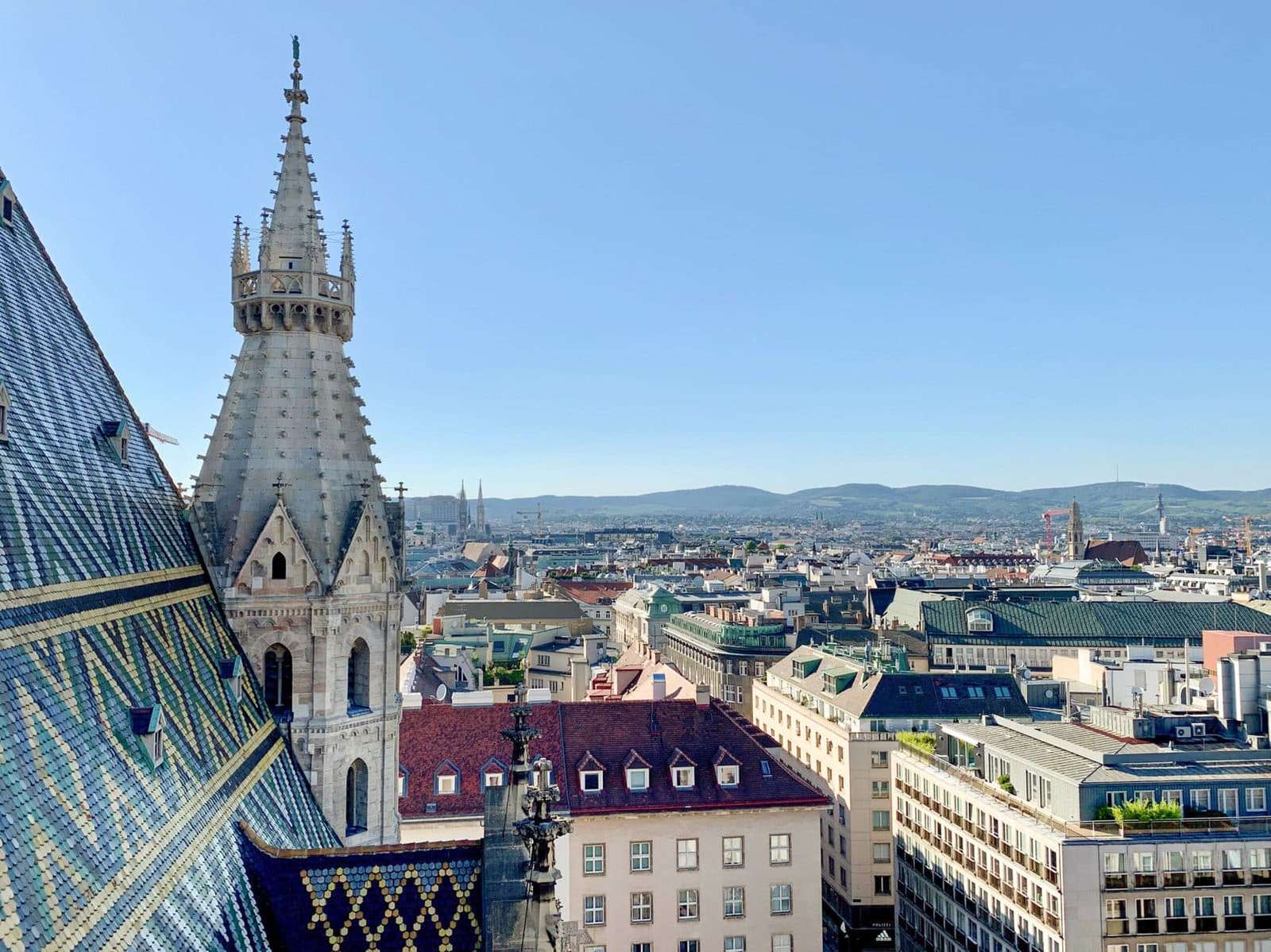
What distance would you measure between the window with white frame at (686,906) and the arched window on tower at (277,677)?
30.4 metres

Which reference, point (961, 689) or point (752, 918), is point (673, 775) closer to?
point (752, 918)

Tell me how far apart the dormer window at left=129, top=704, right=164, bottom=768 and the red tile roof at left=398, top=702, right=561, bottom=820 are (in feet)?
115

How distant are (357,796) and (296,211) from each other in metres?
16.3

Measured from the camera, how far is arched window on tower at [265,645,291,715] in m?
31.3

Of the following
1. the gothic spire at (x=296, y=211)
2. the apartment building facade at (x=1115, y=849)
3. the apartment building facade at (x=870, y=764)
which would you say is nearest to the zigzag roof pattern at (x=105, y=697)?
the gothic spire at (x=296, y=211)

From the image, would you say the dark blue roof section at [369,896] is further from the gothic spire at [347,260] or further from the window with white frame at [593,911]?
the window with white frame at [593,911]

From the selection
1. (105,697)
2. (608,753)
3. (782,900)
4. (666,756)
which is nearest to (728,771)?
(666,756)

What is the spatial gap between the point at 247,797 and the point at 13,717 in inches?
373

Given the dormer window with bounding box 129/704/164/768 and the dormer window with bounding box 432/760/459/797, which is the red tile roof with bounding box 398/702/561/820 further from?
the dormer window with bounding box 129/704/164/768

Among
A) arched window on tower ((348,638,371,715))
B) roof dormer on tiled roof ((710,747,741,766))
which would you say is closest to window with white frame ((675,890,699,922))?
roof dormer on tiled roof ((710,747,741,766))

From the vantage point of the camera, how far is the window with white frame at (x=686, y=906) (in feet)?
184

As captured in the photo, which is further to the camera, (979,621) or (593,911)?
(979,621)

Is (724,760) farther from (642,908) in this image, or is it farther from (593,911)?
(593,911)

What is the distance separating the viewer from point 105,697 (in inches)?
766
